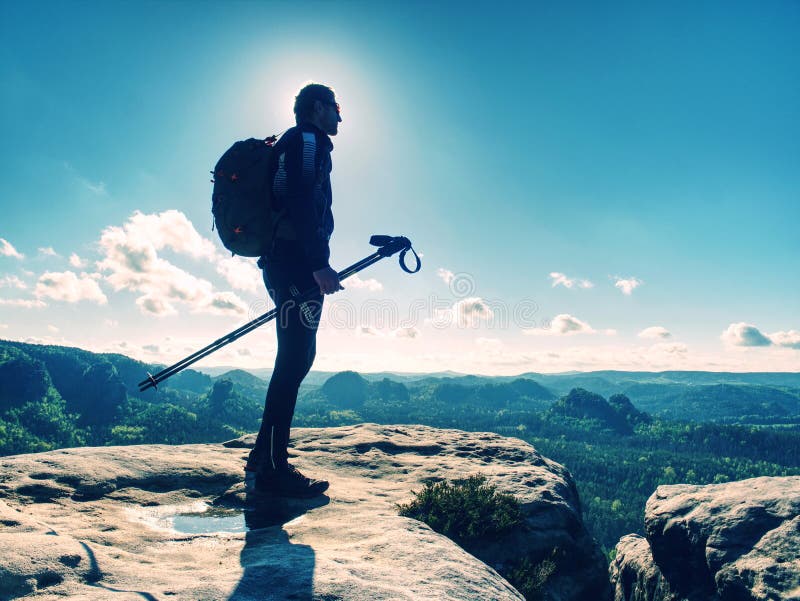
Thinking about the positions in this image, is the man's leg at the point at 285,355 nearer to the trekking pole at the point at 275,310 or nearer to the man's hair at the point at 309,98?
the trekking pole at the point at 275,310

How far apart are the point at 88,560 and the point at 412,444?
1015cm

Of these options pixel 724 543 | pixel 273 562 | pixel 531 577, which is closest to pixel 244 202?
pixel 273 562

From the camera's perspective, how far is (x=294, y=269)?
22.9ft

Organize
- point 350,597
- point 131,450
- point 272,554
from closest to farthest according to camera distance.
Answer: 1. point 350,597
2. point 272,554
3. point 131,450

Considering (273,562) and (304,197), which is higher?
(304,197)

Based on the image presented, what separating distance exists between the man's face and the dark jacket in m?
0.44

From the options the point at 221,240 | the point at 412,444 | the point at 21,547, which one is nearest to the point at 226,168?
the point at 221,240

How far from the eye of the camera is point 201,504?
711 centimetres

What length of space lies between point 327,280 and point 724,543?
329 inches

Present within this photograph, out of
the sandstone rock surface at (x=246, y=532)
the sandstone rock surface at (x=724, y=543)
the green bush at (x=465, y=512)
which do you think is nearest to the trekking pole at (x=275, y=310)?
the sandstone rock surface at (x=246, y=532)

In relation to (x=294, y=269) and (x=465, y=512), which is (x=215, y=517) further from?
(x=465, y=512)

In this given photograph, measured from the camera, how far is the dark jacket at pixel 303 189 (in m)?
6.72

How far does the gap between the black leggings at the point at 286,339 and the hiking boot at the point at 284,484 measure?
17 cm

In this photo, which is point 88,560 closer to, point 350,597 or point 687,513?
point 350,597
